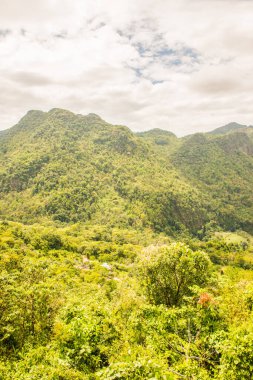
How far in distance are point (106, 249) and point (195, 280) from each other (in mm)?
111072

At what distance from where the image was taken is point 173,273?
30.0 meters

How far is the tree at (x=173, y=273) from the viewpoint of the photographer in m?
29.3

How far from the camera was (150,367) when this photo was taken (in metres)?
11.3

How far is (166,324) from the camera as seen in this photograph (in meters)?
19.4

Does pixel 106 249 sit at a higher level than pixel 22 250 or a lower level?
lower

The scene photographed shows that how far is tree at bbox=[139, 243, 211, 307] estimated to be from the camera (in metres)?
29.3

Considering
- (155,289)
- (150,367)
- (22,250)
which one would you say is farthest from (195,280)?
(22,250)

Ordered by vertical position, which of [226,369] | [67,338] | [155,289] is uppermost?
[226,369]

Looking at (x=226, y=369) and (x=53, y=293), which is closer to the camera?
(x=226, y=369)

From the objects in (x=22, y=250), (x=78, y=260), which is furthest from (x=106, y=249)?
(x=22, y=250)

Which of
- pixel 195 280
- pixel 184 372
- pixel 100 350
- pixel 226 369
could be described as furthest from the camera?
pixel 195 280

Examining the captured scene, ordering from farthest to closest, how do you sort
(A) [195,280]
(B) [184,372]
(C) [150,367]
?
(A) [195,280], (B) [184,372], (C) [150,367]

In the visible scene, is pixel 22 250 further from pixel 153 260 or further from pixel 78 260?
pixel 153 260

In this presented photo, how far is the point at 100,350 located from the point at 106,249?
120833mm
